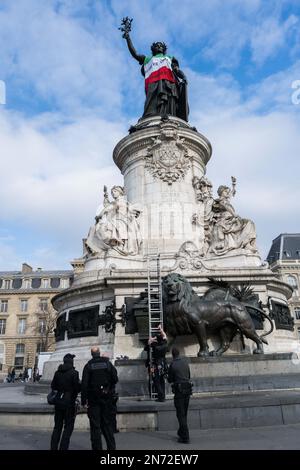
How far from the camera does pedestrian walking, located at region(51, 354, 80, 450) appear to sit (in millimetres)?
6359

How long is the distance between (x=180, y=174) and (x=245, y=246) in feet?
14.9

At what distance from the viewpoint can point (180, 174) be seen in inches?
714

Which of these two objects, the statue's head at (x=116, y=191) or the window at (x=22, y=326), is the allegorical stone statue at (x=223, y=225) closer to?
the statue's head at (x=116, y=191)

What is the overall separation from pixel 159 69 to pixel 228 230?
10.9 m

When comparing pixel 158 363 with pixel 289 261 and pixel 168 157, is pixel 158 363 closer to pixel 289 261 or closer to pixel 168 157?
pixel 168 157

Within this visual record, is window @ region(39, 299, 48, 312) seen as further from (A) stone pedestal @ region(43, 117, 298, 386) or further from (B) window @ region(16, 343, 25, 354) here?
(A) stone pedestal @ region(43, 117, 298, 386)

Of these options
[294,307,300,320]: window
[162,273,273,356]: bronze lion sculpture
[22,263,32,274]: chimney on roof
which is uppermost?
[22,263,32,274]: chimney on roof

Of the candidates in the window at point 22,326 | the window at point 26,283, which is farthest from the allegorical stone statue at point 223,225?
the window at point 26,283

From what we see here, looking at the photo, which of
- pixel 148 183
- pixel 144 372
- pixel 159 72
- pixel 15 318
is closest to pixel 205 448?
pixel 144 372

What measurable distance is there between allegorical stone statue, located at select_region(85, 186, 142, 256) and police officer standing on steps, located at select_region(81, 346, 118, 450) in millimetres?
9624

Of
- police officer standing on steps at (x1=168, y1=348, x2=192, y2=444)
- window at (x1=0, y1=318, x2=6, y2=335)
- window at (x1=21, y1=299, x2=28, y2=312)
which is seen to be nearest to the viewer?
police officer standing on steps at (x1=168, y1=348, x2=192, y2=444)

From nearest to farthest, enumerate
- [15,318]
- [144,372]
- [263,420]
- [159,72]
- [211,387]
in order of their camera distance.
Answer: [263,420] < [211,387] < [144,372] < [159,72] < [15,318]

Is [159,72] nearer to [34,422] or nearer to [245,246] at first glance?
[245,246]

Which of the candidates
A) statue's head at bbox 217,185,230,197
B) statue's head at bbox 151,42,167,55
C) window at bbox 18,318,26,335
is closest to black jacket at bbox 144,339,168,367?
statue's head at bbox 217,185,230,197
